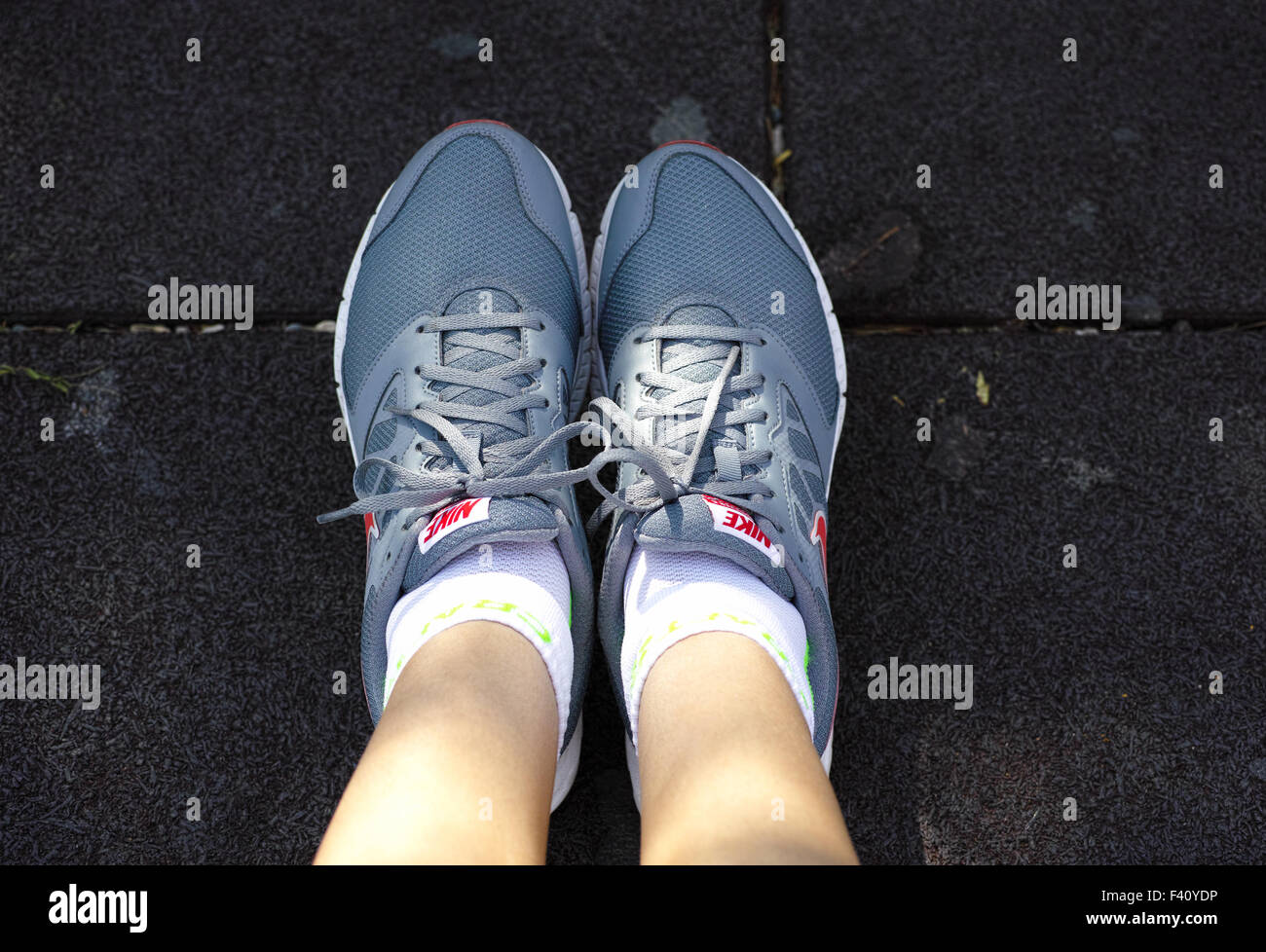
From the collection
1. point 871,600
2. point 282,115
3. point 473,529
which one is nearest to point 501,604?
point 473,529

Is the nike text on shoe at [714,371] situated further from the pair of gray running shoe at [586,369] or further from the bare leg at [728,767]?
the bare leg at [728,767]

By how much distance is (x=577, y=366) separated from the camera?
3.99ft

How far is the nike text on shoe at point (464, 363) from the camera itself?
101 cm

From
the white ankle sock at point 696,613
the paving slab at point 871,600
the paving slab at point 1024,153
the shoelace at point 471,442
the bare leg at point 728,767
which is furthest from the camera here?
the paving slab at point 1024,153

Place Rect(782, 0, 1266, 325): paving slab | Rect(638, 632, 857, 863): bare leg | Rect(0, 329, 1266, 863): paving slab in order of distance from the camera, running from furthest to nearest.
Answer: Rect(782, 0, 1266, 325): paving slab → Rect(0, 329, 1266, 863): paving slab → Rect(638, 632, 857, 863): bare leg

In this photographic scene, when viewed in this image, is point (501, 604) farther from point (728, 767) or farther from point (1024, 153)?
point (1024, 153)

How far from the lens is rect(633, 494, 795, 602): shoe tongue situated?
97cm

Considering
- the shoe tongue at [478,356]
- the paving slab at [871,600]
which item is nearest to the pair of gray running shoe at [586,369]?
the shoe tongue at [478,356]

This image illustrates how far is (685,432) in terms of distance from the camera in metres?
1.11

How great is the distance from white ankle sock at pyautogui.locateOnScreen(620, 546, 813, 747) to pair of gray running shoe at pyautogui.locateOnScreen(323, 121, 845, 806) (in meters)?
0.03

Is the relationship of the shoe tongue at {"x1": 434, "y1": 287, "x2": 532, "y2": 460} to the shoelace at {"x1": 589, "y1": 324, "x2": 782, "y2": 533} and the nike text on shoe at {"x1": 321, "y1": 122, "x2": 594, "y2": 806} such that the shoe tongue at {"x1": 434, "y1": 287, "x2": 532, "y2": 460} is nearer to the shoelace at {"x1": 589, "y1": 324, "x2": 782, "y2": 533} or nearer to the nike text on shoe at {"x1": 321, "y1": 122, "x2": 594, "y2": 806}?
the nike text on shoe at {"x1": 321, "y1": 122, "x2": 594, "y2": 806}

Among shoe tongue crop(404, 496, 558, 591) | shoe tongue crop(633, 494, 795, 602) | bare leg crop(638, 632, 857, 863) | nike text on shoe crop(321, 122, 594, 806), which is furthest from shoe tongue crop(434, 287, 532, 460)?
bare leg crop(638, 632, 857, 863)

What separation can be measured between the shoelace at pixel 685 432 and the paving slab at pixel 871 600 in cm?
16
